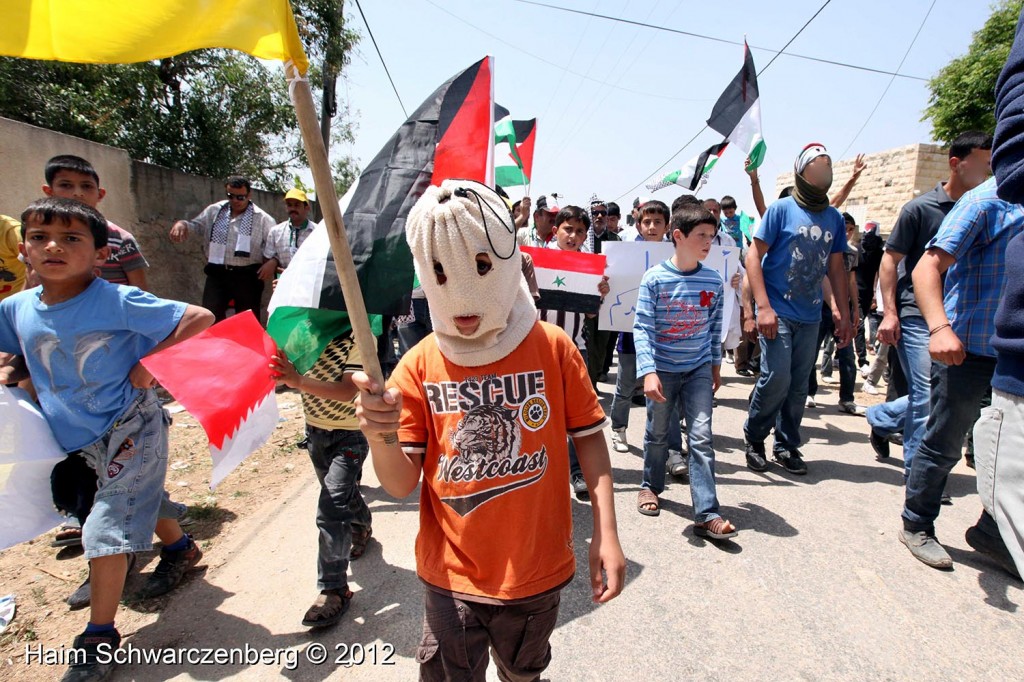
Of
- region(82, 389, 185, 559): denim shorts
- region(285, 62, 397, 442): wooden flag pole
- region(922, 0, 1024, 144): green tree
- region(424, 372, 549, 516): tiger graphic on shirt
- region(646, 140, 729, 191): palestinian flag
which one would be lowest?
region(82, 389, 185, 559): denim shorts

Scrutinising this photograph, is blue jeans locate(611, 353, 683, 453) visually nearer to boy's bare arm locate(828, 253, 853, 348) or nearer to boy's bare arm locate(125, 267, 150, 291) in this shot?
boy's bare arm locate(828, 253, 853, 348)

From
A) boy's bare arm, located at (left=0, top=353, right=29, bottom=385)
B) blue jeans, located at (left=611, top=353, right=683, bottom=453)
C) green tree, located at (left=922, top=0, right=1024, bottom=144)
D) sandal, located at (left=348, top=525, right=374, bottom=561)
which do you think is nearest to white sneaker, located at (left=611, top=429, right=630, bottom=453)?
blue jeans, located at (left=611, top=353, right=683, bottom=453)

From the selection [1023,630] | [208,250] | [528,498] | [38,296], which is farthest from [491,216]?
[208,250]

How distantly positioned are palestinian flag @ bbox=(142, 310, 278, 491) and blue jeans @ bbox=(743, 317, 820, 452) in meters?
3.49

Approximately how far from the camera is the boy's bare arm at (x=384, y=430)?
1370mm

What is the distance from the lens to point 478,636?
1.64 meters

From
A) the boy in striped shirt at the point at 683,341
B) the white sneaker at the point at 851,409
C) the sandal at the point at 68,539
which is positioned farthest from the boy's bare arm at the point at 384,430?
the white sneaker at the point at 851,409

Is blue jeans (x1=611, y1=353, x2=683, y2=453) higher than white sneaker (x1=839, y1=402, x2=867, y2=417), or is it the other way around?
blue jeans (x1=611, y1=353, x2=683, y2=453)

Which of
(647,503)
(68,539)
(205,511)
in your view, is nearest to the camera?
(68,539)

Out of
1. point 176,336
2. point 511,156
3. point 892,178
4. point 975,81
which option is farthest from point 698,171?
point 975,81

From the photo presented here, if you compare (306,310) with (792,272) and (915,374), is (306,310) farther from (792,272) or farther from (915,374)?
(915,374)

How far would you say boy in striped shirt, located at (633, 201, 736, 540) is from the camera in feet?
11.3

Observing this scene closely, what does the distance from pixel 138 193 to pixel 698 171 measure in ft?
23.7

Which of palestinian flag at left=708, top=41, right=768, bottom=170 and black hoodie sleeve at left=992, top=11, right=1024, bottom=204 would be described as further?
palestinian flag at left=708, top=41, right=768, bottom=170
